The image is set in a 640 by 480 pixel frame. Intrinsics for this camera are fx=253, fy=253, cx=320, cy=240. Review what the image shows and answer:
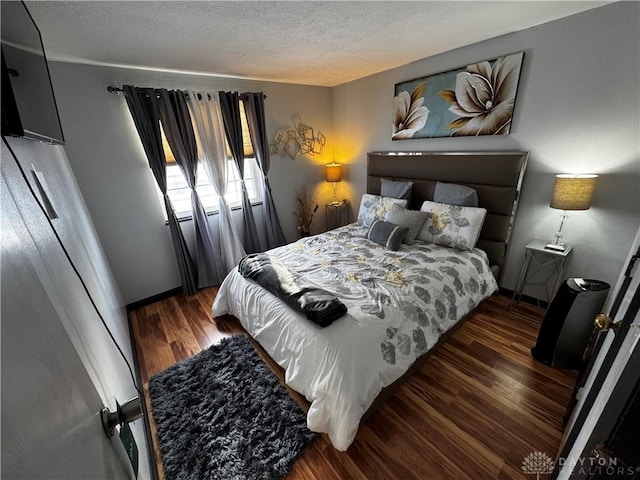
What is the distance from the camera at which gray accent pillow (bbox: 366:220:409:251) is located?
2.36 m

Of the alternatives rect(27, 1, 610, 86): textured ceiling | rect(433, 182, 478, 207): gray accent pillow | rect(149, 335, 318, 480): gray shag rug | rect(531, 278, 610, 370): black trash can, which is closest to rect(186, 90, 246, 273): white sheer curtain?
rect(27, 1, 610, 86): textured ceiling

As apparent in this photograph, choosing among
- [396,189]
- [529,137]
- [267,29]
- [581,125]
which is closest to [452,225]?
[396,189]

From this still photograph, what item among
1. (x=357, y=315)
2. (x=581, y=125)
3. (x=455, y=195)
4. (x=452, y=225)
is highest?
(x=581, y=125)

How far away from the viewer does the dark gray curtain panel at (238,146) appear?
289cm

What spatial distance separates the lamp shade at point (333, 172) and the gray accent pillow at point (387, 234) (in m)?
1.46

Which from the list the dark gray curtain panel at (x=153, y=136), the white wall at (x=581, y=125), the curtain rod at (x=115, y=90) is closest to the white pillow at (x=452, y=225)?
the white wall at (x=581, y=125)

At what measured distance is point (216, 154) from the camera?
9.63 feet

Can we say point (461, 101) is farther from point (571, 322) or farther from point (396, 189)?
point (571, 322)

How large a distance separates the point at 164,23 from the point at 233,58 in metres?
0.80

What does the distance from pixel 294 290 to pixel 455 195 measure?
1.84m

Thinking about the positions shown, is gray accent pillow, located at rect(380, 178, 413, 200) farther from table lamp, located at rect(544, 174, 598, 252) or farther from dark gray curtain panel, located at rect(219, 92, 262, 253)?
dark gray curtain panel, located at rect(219, 92, 262, 253)

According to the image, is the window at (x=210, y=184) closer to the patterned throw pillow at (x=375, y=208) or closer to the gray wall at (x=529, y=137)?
the gray wall at (x=529, y=137)

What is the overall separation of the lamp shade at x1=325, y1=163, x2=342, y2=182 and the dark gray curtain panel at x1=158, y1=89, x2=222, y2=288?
1.80 meters

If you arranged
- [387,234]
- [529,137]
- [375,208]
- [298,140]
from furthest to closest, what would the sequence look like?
[298,140], [375,208], [387,234], [529,137]
